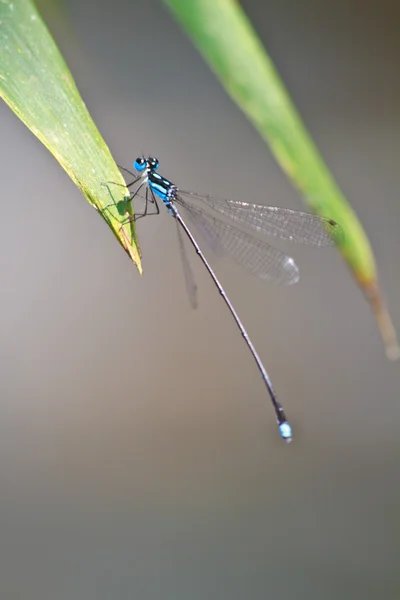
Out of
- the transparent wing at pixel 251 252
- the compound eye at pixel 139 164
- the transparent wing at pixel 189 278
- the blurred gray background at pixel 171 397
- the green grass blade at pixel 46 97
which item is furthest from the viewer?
the blurred gray background at pixel 171 397

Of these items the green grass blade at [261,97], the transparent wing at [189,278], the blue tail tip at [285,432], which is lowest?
the blue tail tip at [285,432]

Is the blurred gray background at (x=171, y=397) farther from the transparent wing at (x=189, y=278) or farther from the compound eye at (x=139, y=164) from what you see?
the compound eye at (x=139, y=164)

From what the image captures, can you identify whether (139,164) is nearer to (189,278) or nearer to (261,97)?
(189,278)

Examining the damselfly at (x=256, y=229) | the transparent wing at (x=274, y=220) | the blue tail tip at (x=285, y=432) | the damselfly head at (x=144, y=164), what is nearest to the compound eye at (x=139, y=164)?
the damselfly head at (x=144, y=164)

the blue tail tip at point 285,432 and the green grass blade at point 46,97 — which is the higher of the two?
the green grass blade at point 46,97

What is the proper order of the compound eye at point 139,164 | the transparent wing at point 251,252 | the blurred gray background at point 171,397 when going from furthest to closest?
the blurred gray background at point 171,397
the transparent wing at point 251,252
the compound eye at point 139,164

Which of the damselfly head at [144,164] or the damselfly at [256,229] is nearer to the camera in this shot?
the damselfly head at [144,164]

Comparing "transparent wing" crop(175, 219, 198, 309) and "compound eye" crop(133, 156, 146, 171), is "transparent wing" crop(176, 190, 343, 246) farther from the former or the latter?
"compound eye" crop(133, 156, 146, 171)
